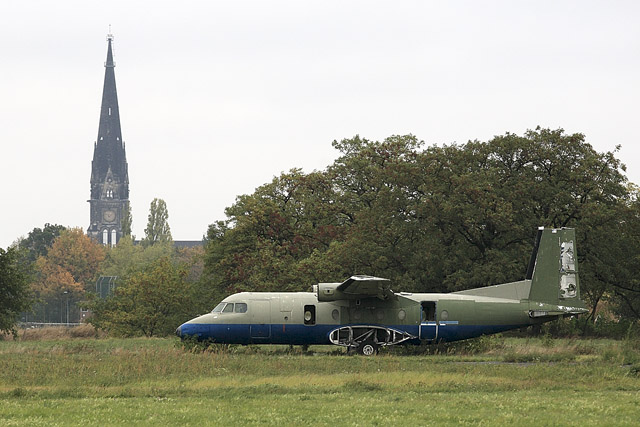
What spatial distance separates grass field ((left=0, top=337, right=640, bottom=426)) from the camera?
1908cm

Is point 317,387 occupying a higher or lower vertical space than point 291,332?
lower

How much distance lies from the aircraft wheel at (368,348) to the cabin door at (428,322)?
200 centimetres

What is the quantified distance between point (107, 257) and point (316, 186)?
128 metres

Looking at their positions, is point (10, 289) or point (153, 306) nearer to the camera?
point (10, 289)

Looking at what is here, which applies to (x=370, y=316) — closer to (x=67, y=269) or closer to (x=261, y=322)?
(x=261, y=322)

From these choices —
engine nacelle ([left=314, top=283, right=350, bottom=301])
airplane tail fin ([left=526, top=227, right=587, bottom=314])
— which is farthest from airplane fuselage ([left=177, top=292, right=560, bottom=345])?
airplane tail fin ([left=526, top=227, right=587, bottom=314])

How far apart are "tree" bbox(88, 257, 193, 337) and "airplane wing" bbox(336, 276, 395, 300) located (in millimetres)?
33457

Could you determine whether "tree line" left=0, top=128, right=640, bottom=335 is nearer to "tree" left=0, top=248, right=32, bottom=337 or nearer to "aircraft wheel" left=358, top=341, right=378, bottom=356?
"tree" left=0, top=248, right=32, bottom=337

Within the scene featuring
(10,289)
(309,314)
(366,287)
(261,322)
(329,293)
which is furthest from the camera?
(10,289)

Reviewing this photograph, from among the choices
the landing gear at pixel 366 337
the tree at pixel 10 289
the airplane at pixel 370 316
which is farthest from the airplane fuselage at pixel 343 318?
the tree at pixel 10 289

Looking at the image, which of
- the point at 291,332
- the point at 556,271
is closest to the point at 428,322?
the point at 291,332

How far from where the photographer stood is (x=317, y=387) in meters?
24.3

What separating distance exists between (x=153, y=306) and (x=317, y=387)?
45905 mm

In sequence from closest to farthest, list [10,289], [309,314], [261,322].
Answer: [261,322], [309,314], [10,289]
